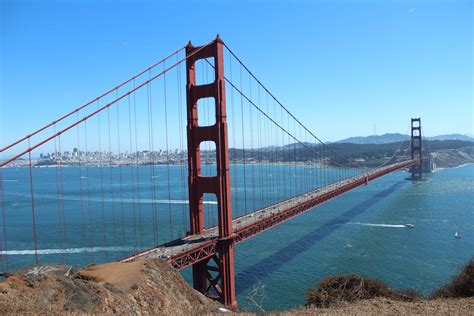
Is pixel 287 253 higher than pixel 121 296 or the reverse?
the reverse

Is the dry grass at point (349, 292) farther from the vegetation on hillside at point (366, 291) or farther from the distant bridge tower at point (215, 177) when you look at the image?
the distant bridge tower at point (215, 177)

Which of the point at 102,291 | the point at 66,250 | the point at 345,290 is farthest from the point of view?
the point at 66,250

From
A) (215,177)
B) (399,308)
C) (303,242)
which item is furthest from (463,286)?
(303,242)

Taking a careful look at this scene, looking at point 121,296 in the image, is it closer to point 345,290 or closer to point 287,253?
point 345,290

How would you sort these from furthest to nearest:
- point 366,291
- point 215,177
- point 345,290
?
1. point 215,177
2. point 345,290
3. point 366,291

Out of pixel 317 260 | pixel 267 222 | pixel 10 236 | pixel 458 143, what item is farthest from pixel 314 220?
pixel 458 143

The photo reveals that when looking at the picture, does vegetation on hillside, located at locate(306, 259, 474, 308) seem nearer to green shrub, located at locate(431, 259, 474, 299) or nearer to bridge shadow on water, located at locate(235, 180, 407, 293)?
green shrub, located at locate(431, 259, 474, 299)

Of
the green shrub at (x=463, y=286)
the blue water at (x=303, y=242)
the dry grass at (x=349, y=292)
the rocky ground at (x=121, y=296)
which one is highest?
the rocky ground at (x=121, y=296)

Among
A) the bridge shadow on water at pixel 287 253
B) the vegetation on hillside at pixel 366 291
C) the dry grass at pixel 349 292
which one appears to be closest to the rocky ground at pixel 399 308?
the vegetation on hillside at pixel 366 291
